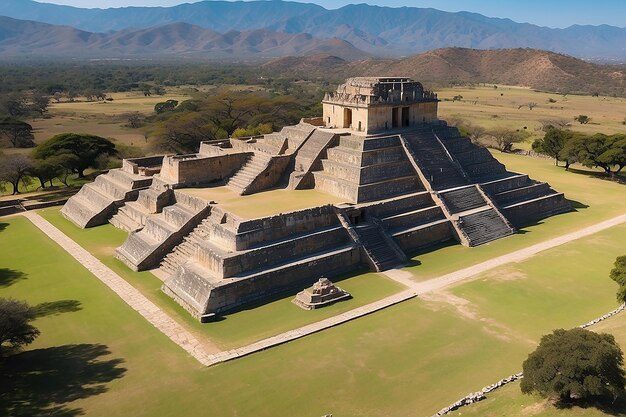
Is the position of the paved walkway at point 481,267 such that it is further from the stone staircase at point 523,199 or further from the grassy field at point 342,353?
the stone staircase at point 523,199

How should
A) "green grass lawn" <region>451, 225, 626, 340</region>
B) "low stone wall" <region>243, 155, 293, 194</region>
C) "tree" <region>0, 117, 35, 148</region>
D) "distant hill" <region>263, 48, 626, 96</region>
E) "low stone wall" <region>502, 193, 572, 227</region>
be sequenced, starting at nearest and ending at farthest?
"green grass lawn" <region>451, 225, 626, 340</region> < "low stone wall" <region>243, 155, 293, 194</region> < "low stone wall" <region>502, 193, 572, 227</region> < "tree" <region>0, 117, 35, 148</region> < "distant hill" <region>263, 48, 626, 96</region>

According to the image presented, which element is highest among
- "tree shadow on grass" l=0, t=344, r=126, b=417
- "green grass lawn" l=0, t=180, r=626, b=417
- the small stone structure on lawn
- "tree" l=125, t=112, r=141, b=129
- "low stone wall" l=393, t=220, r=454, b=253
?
"tree" l=125, t=112, r=141, b=129

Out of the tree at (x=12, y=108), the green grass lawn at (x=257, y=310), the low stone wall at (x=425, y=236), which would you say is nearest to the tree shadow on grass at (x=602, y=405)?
the green grass lawn at (x=257, y=310)

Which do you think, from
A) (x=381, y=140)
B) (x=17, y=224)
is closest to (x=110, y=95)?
(x=17, y=224)

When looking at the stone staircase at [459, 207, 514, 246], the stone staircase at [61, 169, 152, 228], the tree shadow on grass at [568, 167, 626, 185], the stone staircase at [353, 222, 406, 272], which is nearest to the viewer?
the stone staircase at [353, 222, 406, 272]

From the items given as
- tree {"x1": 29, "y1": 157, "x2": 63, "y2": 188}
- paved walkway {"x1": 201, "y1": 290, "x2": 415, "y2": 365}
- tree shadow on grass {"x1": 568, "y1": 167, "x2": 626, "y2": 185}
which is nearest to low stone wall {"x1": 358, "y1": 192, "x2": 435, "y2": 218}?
paved walkway {"x1": 201, "y1": 290, "x2": 415, "y2": 365}

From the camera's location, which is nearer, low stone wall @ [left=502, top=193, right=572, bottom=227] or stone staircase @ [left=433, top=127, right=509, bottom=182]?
low stone wall @ [left=502, top=193, right=572, bottom=227]

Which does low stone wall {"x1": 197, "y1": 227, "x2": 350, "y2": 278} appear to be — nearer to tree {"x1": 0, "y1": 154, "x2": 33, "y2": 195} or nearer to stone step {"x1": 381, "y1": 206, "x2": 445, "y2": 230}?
stone step {"x1": 381, "y1": 206, "x2": 445, "y2": 230}

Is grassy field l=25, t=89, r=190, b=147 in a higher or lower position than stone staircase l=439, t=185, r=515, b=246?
higher
